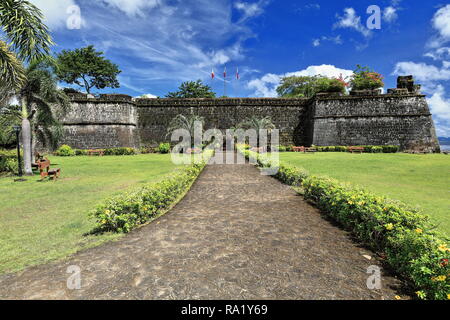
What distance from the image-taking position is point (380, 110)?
21953 mm

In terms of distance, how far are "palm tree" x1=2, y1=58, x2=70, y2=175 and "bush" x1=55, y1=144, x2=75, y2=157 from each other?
30.4 ft

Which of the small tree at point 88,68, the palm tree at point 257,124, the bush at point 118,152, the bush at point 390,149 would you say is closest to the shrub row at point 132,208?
the bush at point 118,152

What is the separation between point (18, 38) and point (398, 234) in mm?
12613

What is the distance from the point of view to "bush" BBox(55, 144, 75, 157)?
69.4ft

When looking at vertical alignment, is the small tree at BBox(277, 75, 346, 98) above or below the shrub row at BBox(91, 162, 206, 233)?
above

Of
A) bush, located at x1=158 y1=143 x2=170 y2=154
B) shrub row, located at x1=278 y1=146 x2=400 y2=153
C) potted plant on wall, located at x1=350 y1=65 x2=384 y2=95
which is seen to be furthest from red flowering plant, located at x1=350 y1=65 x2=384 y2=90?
bush, located at x1=158 y1=143 x2=170 y2=154

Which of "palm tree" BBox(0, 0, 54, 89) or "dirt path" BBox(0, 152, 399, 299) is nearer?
"dirt path" BBox(0, 152, 399, 299)

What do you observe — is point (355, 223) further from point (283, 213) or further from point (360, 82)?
point (360, 82)

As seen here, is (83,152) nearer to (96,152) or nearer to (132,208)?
(96,152)

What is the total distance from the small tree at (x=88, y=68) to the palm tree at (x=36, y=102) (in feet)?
75.8

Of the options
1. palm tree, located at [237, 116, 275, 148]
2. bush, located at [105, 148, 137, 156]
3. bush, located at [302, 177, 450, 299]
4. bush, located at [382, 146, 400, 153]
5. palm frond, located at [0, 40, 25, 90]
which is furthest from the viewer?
palm tree, located at [237, 116, 275, 148]

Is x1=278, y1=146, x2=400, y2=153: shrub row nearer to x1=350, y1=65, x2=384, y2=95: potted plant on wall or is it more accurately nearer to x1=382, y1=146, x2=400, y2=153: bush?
x1=382, y1=146, x2=400, y2=153: bush

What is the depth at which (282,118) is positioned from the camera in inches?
1016
